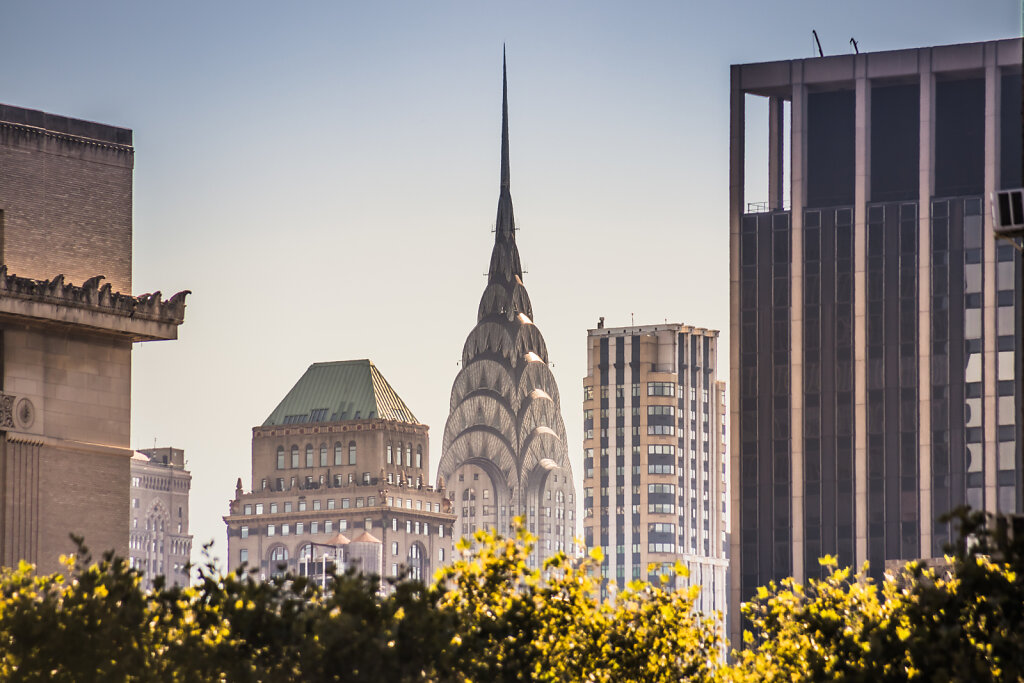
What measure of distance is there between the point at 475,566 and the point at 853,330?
11105 cm

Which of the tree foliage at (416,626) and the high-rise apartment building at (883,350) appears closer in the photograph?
the tree foliage at (416,626)

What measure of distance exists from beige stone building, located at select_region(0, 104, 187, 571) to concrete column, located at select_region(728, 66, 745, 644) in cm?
8768

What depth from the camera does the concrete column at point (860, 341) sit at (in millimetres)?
156375

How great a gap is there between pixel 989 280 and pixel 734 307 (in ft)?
63.1

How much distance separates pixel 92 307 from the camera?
74250mm

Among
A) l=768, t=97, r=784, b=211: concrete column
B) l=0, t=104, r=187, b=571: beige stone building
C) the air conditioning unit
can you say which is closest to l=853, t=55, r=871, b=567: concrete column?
l=768, t=97, r=784, b=211: concrete column

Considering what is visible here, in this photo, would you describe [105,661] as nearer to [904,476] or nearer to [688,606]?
[688,606]

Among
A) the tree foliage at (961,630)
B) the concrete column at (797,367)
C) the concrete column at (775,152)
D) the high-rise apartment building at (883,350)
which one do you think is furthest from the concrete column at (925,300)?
the tree foliage at (961,630)

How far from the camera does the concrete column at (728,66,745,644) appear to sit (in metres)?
159

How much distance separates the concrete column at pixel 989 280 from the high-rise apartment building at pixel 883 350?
0.15 metres

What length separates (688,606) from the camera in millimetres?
58688

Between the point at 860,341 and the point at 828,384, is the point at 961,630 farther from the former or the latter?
the point at 860,341

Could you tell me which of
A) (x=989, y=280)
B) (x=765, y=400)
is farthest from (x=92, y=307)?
(x=989, y=280)

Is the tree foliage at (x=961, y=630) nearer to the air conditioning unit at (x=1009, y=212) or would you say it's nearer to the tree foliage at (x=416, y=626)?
the tree foliage at (x=416, y=626)
